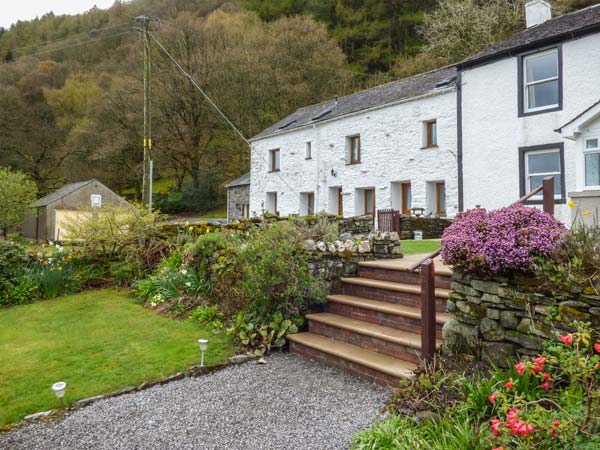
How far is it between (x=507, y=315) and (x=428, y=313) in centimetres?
63

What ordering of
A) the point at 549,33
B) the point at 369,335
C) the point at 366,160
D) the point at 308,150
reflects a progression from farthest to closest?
the point at 308,150 → the point at 366,160 → the point at 549,33 → the point at 369,335

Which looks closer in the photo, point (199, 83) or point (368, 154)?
point (368, 154)

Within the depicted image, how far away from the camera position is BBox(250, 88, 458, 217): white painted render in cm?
1558

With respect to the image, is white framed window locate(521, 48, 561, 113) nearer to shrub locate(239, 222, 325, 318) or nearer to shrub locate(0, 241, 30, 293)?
shrub locate(239, 222, 325, 318)

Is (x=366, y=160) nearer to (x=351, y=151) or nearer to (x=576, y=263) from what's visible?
(x=351, y=151)

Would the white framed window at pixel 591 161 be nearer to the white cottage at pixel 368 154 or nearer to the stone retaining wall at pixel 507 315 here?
the white cottage at pixel 368 154

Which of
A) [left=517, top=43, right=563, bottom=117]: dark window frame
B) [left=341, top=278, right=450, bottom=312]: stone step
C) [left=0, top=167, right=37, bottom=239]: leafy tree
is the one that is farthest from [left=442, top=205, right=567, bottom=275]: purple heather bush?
[left=0, top=167, right=37, bottom=239]: leafy tree

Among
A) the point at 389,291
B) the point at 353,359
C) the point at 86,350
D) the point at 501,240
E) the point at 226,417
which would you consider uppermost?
the point at 501,240

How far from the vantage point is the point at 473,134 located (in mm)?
14352

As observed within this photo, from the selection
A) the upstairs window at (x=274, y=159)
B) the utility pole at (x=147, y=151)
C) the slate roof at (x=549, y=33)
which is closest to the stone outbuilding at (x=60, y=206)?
the utility pole at (x=147, y=151)

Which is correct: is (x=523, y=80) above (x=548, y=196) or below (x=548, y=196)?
above

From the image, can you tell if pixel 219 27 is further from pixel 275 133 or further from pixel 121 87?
pixel 275 133

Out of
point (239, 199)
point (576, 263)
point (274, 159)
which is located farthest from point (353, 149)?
point (576, 263)

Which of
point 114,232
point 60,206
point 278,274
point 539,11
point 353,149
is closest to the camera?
Answer: point 278,274
